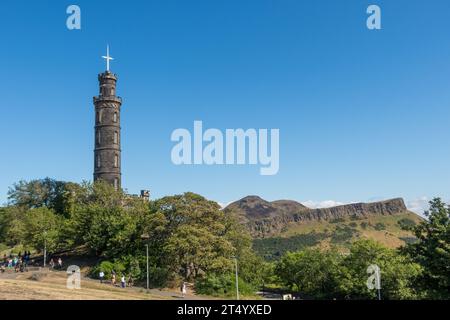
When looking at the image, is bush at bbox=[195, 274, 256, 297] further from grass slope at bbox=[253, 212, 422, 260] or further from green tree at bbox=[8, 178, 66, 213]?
grass slope at bbox=[253, 212, 422, 260]

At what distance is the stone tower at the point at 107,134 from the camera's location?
65.4m

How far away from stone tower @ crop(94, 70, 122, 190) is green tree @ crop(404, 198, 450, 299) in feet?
158

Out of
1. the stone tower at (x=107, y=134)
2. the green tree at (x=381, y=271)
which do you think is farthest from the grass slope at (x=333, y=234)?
the green tree at (x=381, y=271)

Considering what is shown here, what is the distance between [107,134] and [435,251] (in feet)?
171

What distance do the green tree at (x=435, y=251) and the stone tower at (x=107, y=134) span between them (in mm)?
48189

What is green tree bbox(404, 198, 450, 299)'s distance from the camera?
2311cm

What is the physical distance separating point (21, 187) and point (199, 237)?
38814 millimetres

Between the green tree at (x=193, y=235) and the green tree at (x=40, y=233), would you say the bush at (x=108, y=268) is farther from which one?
the green tree at (x=40, y=233)

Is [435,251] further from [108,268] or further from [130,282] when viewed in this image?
[108,268]

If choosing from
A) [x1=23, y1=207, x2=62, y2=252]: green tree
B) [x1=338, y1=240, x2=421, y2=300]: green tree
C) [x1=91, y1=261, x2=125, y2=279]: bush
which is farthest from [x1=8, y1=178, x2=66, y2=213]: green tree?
[x1=338, y1=240, x2=421, y2=300]: green tree
